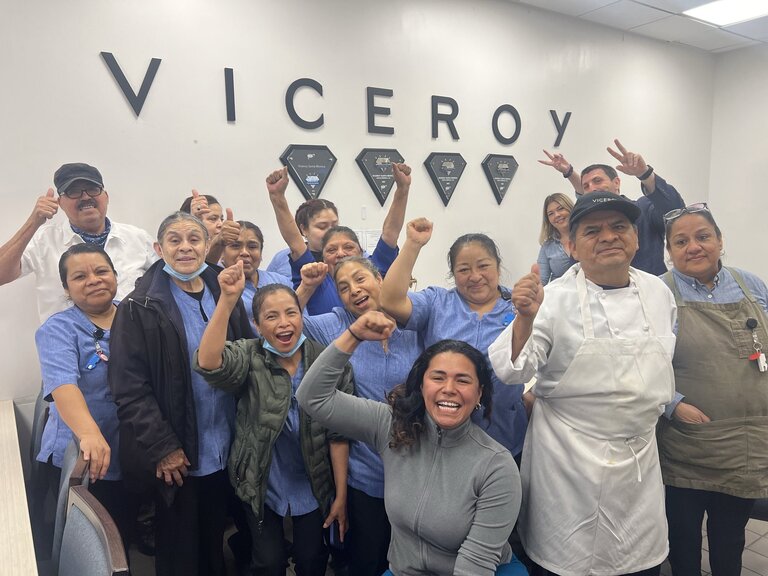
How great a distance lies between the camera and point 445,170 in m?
3.79

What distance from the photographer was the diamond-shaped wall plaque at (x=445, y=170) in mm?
3736

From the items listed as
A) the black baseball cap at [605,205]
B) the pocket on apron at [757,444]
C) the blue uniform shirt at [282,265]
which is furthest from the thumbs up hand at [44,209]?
the pocket on apron at [757,444]

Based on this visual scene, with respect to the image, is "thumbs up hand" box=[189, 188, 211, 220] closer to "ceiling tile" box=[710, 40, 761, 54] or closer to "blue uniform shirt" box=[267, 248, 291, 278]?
"blue uniform shirt" box=[267, 248, 291, 278]

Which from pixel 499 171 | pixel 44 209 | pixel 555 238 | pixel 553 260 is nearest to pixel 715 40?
pixel 499 171

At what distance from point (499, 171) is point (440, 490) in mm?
3063

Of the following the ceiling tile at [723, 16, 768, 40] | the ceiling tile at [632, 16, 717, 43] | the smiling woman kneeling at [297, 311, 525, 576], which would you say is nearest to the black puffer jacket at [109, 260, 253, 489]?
the smiling woman kneeling at [297, 311, 525, 576]

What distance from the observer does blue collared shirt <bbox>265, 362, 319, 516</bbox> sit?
5.53 feet

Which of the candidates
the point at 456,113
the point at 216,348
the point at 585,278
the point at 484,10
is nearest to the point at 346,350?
the point at 216,348

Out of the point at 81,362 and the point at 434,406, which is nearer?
the point at 434,406

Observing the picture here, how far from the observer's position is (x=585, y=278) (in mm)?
1540

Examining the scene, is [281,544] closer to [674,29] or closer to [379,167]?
[379,167]

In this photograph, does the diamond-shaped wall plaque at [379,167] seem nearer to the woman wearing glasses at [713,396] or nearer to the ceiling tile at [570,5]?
the ceiling tile at [570,5]

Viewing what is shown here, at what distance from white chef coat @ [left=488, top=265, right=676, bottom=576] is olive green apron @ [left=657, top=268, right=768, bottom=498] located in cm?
26

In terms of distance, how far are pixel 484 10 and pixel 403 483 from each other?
3563mm
